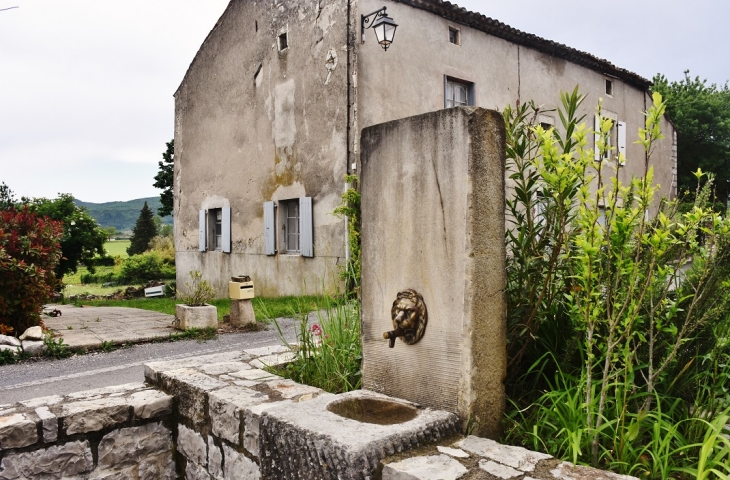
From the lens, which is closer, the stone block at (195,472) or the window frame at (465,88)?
the stone block at (195,472)

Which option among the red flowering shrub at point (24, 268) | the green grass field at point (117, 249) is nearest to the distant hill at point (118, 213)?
the green grass field at point (117, 249)

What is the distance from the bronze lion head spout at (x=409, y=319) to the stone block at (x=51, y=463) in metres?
1.87

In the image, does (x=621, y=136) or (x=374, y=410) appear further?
(x=621, y=136)

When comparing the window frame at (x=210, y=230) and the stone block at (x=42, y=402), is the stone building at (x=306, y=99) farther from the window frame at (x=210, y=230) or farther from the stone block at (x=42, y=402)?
the stone block at (x=42, y=402)

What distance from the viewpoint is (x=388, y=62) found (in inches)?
417

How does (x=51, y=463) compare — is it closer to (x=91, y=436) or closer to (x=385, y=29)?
(x=91, y=436)

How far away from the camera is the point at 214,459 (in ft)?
9.83

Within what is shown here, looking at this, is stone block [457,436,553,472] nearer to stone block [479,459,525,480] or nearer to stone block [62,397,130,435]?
stone block [479,459,525,480]

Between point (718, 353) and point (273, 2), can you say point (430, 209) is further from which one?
point (273, 2)

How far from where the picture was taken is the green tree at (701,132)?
22.0 meters

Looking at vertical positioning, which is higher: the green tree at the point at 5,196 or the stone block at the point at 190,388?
the green tree at the point at 5,196

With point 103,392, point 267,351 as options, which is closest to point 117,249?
point 267,351

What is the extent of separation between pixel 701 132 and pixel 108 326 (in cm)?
2306

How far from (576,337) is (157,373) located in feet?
8.41
